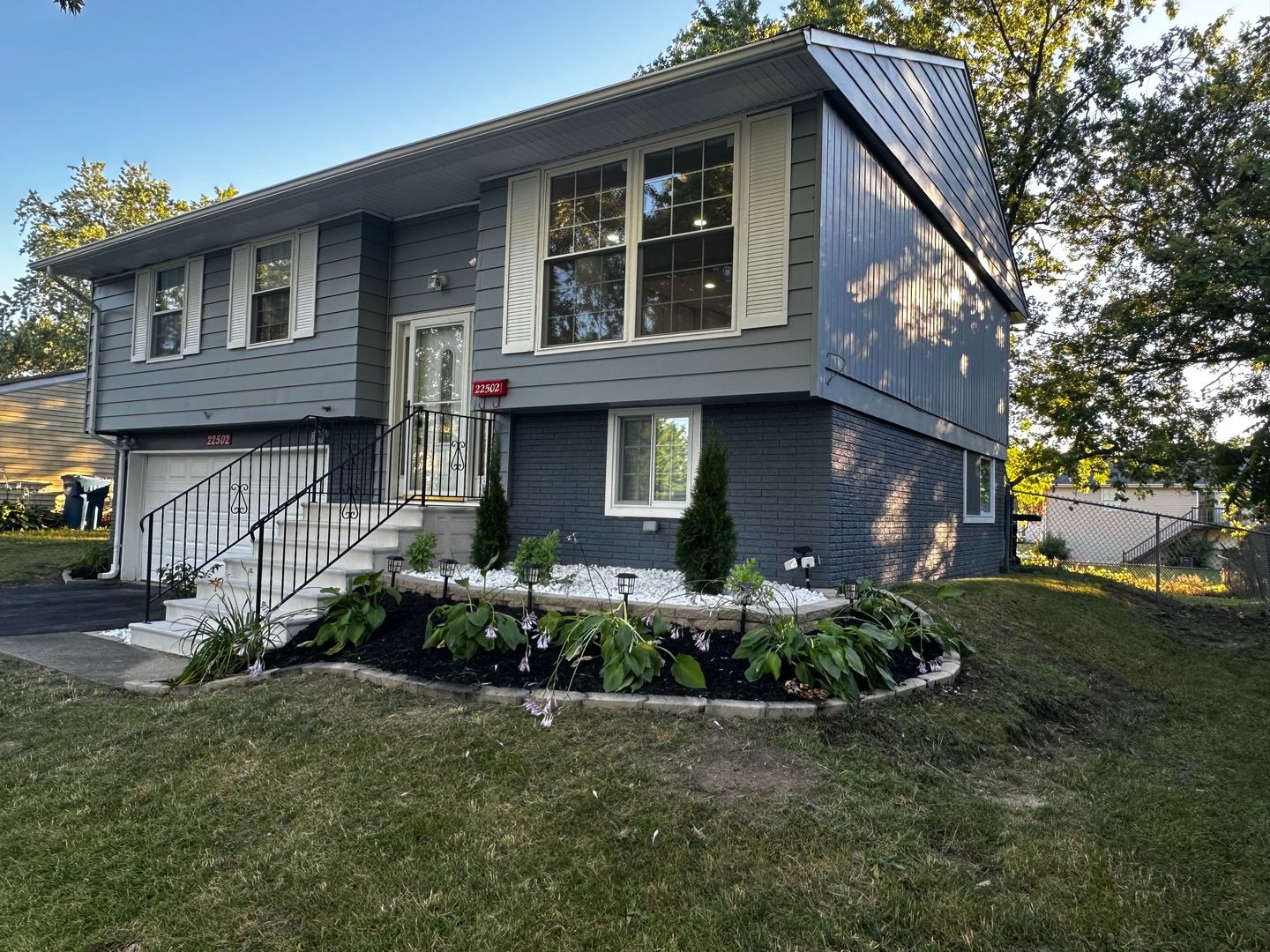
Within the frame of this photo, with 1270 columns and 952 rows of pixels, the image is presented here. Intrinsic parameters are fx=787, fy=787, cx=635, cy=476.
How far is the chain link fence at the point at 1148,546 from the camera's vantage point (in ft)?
40.9

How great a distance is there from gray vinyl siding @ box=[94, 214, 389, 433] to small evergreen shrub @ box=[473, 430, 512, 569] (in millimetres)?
2690

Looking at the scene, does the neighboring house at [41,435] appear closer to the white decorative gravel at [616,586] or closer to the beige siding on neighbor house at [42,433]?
the beige siding on neighbor house at [42,433]

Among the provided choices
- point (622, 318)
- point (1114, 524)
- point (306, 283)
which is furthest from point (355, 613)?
point (1114, 524)

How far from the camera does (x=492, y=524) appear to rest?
7.32m

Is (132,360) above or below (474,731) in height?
above

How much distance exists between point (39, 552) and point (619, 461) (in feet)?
40.9

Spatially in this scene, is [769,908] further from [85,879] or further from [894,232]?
[894,232]

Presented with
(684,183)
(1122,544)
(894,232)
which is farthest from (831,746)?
(1122,544)

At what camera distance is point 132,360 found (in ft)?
38.2

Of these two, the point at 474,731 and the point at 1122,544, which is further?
the point at 1122,544

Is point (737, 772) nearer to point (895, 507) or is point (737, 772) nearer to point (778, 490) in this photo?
point (778, 490)

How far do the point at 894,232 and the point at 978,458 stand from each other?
210 inches

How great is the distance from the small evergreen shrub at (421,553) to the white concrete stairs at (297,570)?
0.15 metres

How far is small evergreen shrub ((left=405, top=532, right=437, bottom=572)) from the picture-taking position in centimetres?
675
